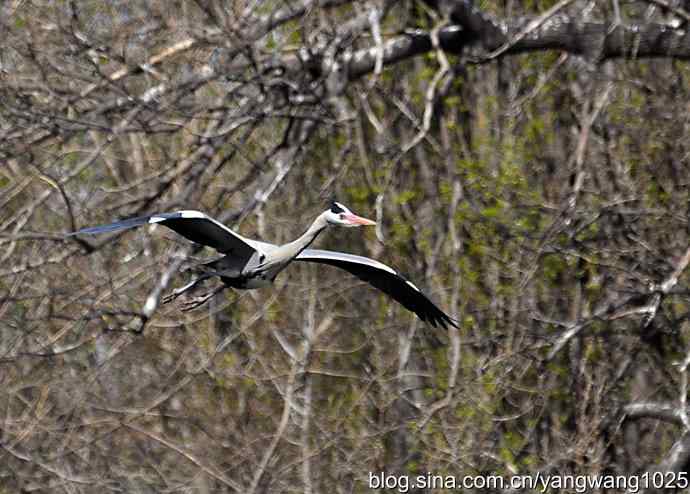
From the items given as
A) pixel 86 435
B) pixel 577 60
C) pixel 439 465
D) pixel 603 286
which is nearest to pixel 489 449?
pixel 439 465

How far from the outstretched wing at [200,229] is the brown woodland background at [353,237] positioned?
0.91 meters

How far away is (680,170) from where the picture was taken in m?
10.0

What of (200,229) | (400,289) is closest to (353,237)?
(400,289)

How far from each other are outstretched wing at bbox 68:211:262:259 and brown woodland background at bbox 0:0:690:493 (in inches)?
36.0

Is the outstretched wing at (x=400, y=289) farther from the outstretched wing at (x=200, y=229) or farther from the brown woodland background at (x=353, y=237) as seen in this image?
the brown woodland background at (x=353, y=237)

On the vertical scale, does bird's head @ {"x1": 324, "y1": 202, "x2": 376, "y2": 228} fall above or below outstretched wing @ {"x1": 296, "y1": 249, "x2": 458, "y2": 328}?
above

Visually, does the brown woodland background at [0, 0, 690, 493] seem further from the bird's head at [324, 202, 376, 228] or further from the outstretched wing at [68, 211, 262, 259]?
the bird's head at [324, 202, 376, 228]

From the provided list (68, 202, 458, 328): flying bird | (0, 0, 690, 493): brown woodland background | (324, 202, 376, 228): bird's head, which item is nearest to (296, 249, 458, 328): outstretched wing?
(68, 202, 458, 328): flying bird

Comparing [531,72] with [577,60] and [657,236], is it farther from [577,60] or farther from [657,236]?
[657,236]

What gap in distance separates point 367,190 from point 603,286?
2.16 meters

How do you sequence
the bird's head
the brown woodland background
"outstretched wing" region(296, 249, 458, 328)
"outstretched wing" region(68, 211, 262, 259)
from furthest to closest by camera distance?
the brown woodland background < "outstretched wing" region(296, 249, 458, 328) < the bird's head < "outstretched wing" region(68, 211, 262, 259)

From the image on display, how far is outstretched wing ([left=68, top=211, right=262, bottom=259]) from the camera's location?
20.1 ft

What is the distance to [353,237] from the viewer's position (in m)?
12.1

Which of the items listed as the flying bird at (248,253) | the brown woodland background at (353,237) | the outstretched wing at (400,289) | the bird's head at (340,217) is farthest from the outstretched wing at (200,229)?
the brown woodland background at (353,237)
